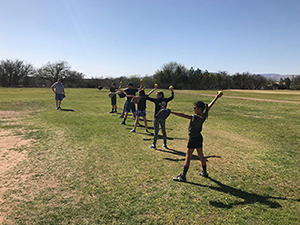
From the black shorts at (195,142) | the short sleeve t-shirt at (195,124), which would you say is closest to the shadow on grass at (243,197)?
the black shorts at (195,142)

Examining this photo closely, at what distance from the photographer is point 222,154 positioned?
636cm

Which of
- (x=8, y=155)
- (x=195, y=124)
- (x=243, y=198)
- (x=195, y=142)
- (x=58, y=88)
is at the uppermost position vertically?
(x=58, y=88)

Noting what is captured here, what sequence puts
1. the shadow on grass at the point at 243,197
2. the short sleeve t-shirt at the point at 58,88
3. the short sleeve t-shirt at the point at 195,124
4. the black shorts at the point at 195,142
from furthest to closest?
the short sleeve t-shirt at the point at 58,88 → the black shorts at the point at 195,142 → the short sleeve t-shirt at the point at 195,124 → the shadow on grass at the point at 243,197

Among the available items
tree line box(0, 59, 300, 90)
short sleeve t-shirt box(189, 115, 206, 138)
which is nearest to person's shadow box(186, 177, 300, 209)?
short sleeve t-shirt box(189, 115, 206, 138)

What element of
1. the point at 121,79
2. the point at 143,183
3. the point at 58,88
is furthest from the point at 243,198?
the point at 121,79

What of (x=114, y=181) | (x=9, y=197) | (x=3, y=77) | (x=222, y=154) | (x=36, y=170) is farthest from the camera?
(x=3, y=77)

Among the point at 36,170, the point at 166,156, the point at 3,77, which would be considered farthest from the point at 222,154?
the point at 3,77

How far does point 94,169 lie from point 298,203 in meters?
4.58

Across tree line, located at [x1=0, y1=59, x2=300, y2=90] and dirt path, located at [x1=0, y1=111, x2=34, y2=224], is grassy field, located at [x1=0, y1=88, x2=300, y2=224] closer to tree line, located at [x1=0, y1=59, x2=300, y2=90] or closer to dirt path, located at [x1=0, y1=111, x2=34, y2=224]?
dirt path, located at [x1=0, y1=111, x2=34, y2=224]

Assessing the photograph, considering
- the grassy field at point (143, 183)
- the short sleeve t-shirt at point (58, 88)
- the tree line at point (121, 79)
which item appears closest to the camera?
the grassy field at point (143, 183)

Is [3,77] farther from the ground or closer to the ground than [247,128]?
farther from the ground

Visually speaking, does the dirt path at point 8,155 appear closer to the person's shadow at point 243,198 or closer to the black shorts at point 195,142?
the black shorts at point 195,142

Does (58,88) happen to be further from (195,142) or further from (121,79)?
(121,79)

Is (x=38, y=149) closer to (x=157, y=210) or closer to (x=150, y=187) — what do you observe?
(x=150, y=187)
